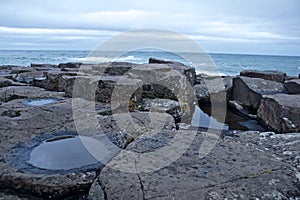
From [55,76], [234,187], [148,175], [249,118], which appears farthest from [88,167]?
[249,118]

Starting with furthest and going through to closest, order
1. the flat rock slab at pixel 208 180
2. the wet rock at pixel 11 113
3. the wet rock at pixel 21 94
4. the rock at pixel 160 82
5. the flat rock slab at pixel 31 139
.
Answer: the rock at pixel 160 82 < the wet rock at pixel 21 94 < the wet rock at pixel 11 113 < the flat rock slab at pixel 31 139 < the flat rock slab at pixel 208 180

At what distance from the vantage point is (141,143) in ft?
9.23

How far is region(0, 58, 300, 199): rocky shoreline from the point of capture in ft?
6.80

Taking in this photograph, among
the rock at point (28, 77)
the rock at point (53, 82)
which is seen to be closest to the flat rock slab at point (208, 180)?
the rock at point (53, 82)

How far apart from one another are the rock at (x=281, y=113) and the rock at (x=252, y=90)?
1295mm

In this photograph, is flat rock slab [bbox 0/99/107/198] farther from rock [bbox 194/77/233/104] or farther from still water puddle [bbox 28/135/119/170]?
rock [bbox 194/77/233/104]

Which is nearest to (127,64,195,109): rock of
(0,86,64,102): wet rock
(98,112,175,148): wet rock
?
(0,86,64,102): wet rock

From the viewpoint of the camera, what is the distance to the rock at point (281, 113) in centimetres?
444

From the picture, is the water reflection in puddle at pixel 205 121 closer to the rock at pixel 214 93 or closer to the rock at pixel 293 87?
the rock at pixel 214 93

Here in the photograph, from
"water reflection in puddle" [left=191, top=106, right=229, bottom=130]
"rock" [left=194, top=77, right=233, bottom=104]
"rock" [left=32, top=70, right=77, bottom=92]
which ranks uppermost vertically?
"rock" [left=32, top=70, right=77, bottom=92]

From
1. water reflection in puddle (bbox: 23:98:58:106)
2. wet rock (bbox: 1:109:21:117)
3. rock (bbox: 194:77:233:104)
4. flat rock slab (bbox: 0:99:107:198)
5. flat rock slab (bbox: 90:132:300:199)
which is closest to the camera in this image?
flat rock slab (bbox: 90:132:300:199)

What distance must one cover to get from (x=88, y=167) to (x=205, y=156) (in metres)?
1.03

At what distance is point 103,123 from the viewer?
359 centimetres

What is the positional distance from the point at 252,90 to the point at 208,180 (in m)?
5.12
